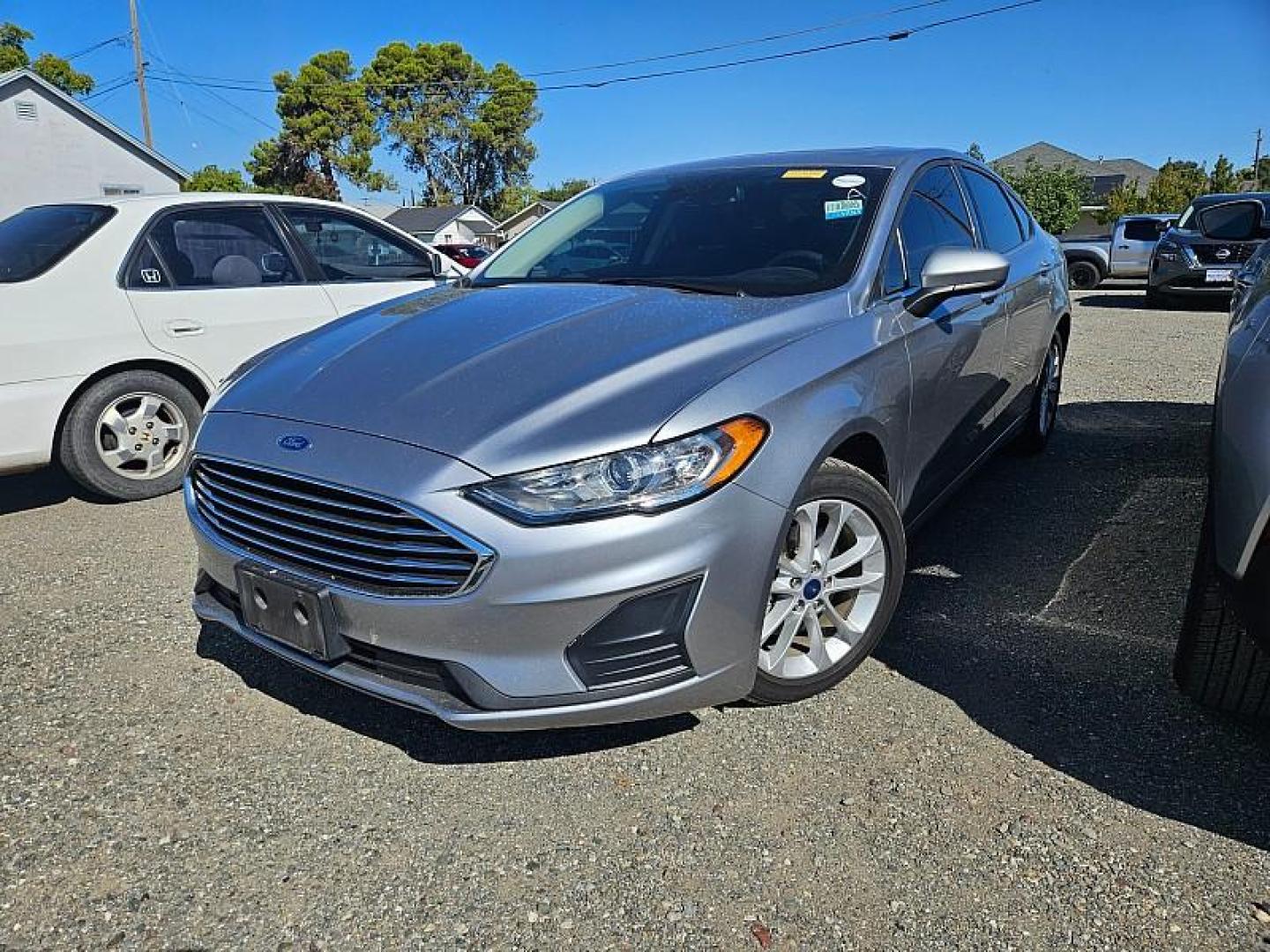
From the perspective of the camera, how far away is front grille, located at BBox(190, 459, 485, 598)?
2.00 m

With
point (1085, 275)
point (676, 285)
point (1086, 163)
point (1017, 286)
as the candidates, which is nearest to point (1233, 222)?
point (1085, 275)

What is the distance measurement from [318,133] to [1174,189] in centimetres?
4653

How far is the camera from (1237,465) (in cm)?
202

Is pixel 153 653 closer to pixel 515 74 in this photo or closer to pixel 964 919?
pixel 964 919

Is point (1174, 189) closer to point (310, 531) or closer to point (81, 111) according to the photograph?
point (81, 111)

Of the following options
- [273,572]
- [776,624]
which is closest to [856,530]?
[776,624]

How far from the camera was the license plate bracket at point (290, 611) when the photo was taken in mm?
2141

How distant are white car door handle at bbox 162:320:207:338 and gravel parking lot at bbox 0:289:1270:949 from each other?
1732 mm

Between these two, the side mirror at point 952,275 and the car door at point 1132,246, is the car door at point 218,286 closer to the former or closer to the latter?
the side mirror at point 952,275

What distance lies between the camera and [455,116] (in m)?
60.2

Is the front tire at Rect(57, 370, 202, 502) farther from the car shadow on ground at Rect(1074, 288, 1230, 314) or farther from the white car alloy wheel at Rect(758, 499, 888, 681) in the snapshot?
the car shadow on ground at Rect(1074, 288, 1230, 314)

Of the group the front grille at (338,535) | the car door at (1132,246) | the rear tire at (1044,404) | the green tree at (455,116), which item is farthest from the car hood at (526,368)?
Answer: the green tree at (455,116)

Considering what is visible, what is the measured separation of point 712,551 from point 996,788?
940 mm

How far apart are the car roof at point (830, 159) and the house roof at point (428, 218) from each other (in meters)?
49.0
